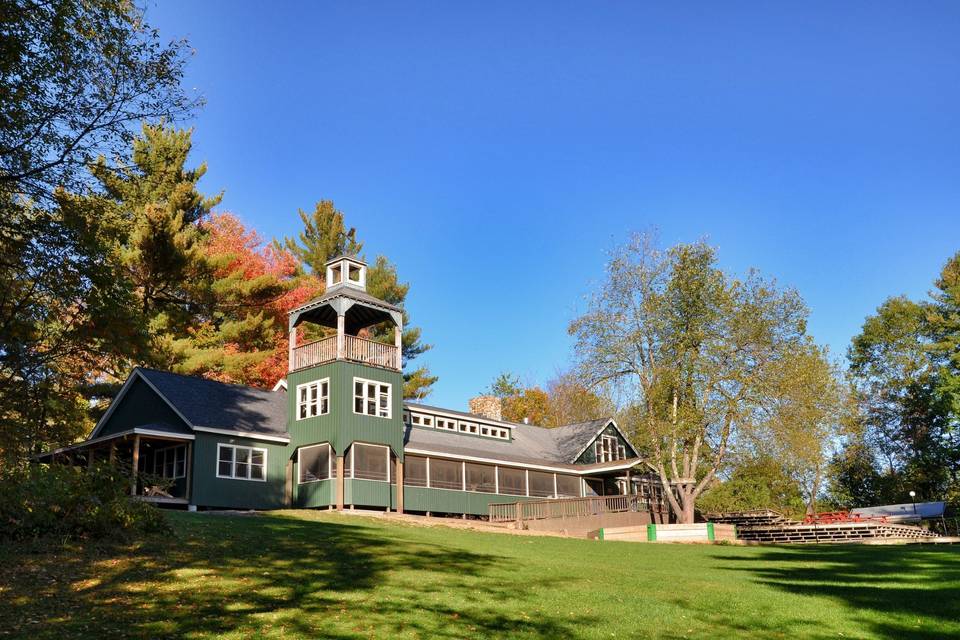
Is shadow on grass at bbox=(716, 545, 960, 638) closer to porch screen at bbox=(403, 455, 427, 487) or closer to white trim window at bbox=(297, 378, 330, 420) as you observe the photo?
porch screen at bbox=(403, 455, 427, 487)

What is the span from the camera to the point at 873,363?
6241 cm

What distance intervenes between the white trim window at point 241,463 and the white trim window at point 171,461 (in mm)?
1289

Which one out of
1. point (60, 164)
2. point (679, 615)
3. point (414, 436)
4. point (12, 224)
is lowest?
point (679, 615)

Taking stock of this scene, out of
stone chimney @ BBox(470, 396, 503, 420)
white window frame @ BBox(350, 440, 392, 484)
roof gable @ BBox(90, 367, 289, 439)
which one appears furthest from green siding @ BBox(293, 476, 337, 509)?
stone chimney @ BBox(470, 396, 503, 420)

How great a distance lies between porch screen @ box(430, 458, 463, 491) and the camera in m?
33.9

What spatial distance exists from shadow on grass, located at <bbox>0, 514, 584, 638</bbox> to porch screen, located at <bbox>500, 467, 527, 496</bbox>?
2131 cm

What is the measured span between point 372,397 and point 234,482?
6.02 m

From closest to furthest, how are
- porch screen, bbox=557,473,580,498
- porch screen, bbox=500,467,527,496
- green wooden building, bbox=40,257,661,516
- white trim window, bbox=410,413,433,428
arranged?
1. green wooden building, bbox=40,257,661,516
2. white trim window, bbox=410,413,433,428
3. porch screen, bbox=500,467,527,496
4. porch screen, bbox=557,473,580,498

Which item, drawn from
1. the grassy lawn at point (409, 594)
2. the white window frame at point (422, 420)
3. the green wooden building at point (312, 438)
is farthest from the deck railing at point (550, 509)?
the grassy lawn at point (409, 594)

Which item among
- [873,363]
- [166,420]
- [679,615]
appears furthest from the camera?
[873,363]

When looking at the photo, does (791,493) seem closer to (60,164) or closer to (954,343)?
(954,343)

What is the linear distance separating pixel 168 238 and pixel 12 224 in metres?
22.0

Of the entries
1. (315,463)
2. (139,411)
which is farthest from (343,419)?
(139,411)

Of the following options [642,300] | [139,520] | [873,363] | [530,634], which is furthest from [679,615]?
[873,363]
